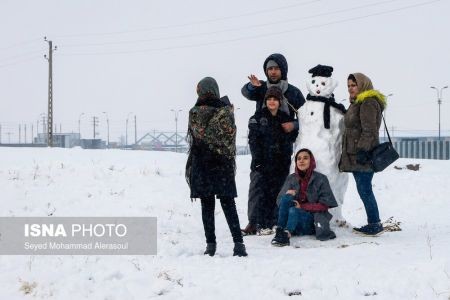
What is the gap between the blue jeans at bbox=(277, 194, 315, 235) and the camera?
632cm

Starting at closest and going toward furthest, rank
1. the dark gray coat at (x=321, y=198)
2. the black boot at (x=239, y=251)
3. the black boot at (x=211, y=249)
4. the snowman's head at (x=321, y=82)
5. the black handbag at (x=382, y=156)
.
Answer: the black boot at (x=239, y=251)
the black boot at (x=211, y=249)
the dark gray coat at (x=321, y=198)
the black handbag at (x=382, y=156)
the snowman's head at (x=321, y=82)

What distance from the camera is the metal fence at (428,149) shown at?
175 feet

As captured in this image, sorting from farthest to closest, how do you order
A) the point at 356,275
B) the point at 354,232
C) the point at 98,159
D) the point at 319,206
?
1. the point at 98,159
2. the point at 354,232
3. the point at 319,206
4. the point at 356,275

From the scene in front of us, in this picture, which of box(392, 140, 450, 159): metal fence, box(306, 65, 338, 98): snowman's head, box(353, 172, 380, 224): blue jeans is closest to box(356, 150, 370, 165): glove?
box(353, 172, 380, 224): blue jeans

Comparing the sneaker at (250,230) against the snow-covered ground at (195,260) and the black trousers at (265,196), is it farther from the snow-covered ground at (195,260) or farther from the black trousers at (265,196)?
the snow-covered ground at (195,260)

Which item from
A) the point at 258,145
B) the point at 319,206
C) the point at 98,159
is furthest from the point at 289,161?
the point at 98,159

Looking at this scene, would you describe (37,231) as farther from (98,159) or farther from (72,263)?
(98,159)

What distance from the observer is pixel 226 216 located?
5.66 metres

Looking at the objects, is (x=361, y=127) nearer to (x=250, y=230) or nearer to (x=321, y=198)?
(x=321, y=198)

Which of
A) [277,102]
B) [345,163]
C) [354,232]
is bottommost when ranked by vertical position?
[354,232]

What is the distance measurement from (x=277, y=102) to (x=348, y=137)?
38.9 inches

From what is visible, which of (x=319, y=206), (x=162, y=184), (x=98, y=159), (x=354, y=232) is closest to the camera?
(x=319, y=206)

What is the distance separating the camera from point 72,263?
4.72 m

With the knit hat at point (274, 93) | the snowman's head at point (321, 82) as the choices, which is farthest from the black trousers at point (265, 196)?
the snowman's head at point (321, 82)
